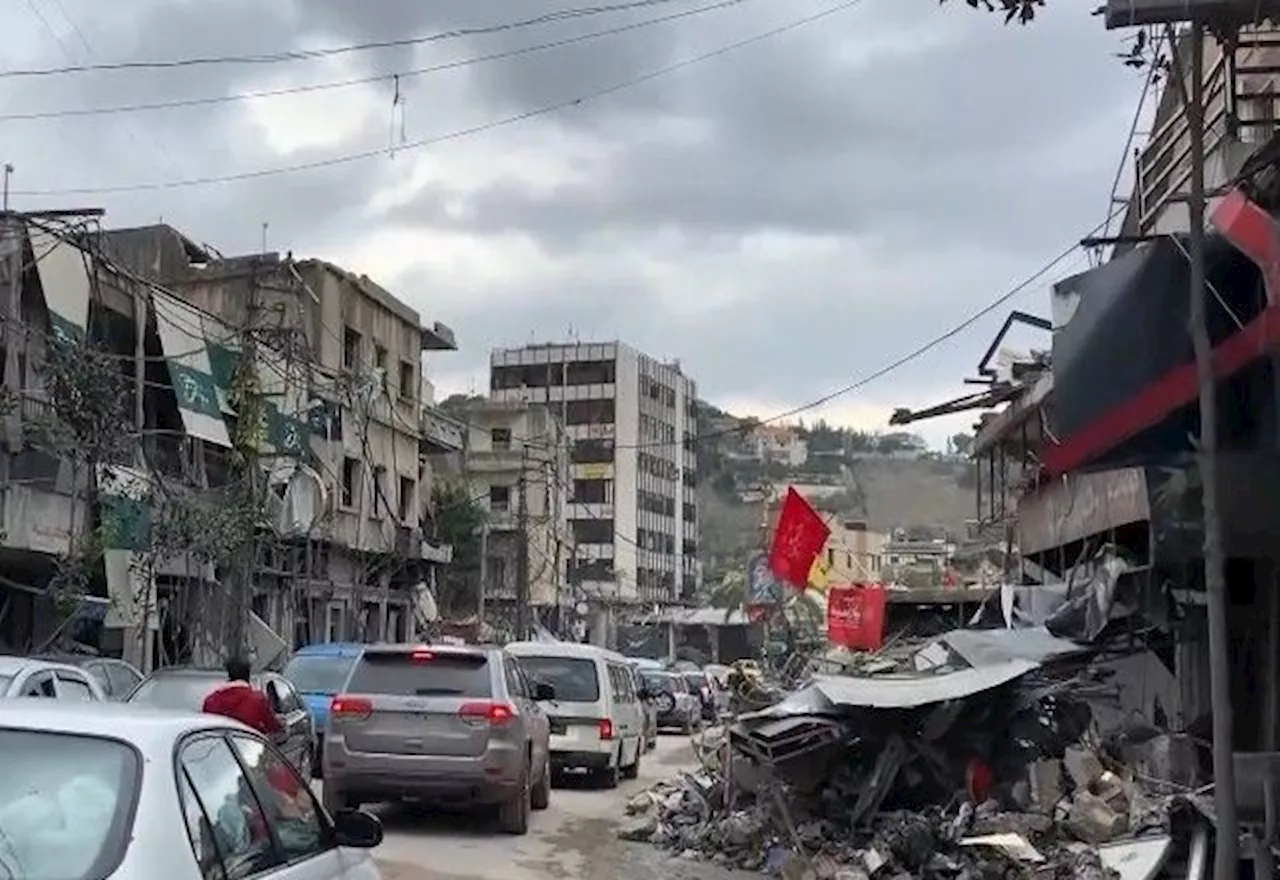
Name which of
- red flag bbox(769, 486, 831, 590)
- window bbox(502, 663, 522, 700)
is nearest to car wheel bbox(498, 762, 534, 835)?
window bbox(502, 663, 522, 700)

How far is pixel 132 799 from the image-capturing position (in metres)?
4.29

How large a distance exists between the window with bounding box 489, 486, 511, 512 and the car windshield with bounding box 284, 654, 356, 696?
1798 inches

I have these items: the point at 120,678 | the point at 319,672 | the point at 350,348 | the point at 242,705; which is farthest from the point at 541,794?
the point at 350,348

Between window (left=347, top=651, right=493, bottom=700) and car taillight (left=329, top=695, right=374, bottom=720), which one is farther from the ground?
window (left=347, top=651, right=493, bottom=700)

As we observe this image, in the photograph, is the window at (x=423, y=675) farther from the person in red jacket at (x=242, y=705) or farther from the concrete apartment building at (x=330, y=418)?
the concrete apartment building at (x=330, y=418)

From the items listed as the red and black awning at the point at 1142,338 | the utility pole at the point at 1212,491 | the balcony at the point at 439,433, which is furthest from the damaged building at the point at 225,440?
the utility pole at the point at 1212,491

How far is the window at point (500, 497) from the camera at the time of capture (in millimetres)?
68750

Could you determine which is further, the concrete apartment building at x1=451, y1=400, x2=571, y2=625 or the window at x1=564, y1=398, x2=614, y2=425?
the window at x1=564, y1=398, x2=614, y2=425

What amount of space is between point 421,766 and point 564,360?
8972 centimetres

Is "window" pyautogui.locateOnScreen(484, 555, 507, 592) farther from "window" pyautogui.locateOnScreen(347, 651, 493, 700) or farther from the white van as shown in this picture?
"window" pyautogui.locateOnScreen(347, 651, 493, 700)

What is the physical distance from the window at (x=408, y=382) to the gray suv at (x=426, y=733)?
31.2 m

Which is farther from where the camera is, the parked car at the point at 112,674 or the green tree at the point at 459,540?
the green tree at the point at 459,540

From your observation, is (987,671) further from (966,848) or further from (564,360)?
(564,360)

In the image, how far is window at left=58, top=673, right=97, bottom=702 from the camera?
12078 mm
